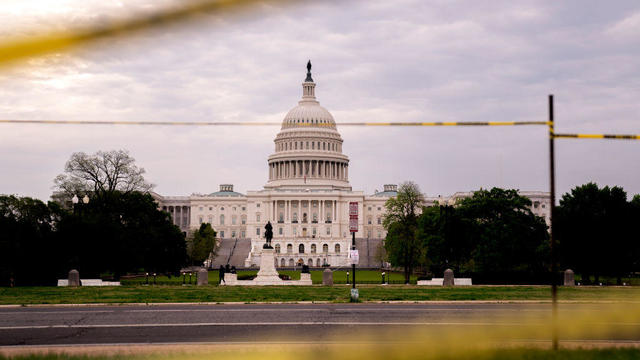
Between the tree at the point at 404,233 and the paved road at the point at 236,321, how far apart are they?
4292 centimetres

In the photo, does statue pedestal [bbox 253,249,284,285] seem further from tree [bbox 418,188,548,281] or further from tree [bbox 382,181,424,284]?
tree [bbox 418,188,548,281]

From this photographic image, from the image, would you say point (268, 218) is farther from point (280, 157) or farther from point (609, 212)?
point (609, 212)

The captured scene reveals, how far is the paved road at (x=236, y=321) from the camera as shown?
18.7 meters

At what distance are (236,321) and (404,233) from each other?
5373 centimetres

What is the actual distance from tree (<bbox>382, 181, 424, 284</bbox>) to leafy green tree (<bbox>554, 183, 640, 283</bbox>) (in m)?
15.2

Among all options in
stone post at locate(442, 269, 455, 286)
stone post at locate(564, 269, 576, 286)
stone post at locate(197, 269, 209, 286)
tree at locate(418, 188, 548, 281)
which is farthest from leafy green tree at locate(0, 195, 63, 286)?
stone post at locate(564, 269, 576, 286)

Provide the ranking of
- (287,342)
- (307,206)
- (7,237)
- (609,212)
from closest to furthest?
(287,342)
(7,237)
(609,212)
(307,206)

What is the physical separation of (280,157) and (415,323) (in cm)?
17807

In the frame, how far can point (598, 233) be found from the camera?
59.0 metres

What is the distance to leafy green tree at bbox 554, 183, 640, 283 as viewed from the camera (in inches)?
2239

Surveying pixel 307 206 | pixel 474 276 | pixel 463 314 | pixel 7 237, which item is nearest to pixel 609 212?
pixel 474 276

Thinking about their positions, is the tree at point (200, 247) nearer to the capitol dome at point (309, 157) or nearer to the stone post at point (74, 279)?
the stone post at point (74, 279)

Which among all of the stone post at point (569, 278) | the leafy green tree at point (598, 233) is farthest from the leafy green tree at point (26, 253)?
the leafy green tree at point (598, 233)

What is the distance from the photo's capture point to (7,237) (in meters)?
53.5
